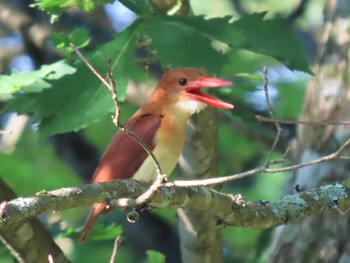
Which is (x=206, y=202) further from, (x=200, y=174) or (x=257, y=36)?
(x=200, y=174)

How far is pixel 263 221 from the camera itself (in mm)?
3742

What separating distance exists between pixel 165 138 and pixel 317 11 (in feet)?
20.5

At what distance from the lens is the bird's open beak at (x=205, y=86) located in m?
4.21

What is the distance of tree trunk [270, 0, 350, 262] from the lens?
5.20 meters

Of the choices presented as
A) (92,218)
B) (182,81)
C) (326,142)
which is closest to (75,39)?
(182,81)

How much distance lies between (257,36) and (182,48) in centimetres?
32

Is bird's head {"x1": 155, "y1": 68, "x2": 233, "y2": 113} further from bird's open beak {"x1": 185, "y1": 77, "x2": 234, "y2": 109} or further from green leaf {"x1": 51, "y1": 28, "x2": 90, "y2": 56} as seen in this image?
green leaf {"x1": 51, "y1": 28, "x2": 90, "y2": 56}

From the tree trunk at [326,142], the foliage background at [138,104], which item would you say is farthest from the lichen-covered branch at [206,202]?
the tree trunk at [326,142]

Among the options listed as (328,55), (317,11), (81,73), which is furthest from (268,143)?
(317,11)

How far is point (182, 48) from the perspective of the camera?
4.14 m

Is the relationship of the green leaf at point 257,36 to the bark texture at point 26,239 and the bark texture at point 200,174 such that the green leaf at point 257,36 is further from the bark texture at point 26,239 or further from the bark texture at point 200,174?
the bark texture at point 26,239

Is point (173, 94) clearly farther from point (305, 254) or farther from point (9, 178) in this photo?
point (9, 178)

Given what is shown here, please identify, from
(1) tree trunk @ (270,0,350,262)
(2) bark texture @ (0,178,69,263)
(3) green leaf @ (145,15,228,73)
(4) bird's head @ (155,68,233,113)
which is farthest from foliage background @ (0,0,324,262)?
(2) bark texture @ (0,178,69,263)

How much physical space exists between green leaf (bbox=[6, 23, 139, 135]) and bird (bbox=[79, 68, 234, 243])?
0.38 m
